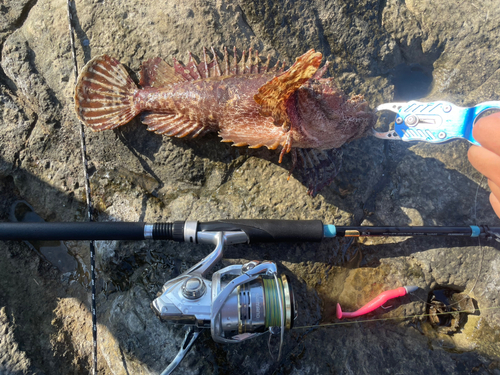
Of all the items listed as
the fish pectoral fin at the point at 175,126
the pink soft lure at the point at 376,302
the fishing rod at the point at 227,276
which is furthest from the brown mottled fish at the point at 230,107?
the pink soft lure at the point at 376,302

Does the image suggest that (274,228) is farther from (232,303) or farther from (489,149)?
(489,149)

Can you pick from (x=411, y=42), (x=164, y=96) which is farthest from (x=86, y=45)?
(x=411, y=42)

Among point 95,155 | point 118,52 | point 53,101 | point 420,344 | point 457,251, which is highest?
point 118,52

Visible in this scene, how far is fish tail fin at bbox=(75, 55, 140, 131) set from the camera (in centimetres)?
286

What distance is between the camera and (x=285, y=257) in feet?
9.61

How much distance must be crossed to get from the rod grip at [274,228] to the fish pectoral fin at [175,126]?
0.87 m

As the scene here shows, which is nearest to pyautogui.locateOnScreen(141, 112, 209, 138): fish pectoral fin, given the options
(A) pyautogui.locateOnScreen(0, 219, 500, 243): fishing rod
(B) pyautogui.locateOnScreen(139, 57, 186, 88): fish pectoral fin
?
(B) pyautogui.locateOnScreen(139, 57, 186, 88): fish pectoral fin

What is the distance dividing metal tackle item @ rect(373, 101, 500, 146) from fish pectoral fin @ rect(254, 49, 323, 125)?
3.50ft

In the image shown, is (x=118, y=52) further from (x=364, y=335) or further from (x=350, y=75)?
(x=364, y=335)

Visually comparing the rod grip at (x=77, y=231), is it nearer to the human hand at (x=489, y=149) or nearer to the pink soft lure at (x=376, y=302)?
the pink soft lure at (x=376, y=302)

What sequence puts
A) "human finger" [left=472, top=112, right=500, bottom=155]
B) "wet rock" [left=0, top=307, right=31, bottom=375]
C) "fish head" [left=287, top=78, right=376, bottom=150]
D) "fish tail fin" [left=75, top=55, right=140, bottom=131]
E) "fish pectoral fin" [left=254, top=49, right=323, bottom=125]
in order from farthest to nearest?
"fish tail fin" [left=75, top=55, right=140, bottom=131] < "wet rock" [left=0, top=307, right=31, bottom=375] < "fish head" [left=287, top=78, right=376, bottom=150] < "human finger" [left=472, top=112, right=500, bottom=155] < "fish pectoral fin" [left=254, top=49, right=323, bottom=125]

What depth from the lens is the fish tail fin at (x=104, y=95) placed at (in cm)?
286

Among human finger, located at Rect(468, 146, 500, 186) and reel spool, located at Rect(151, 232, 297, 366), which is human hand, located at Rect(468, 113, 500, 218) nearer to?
human finger, located at Rect(468, 146, 500, 186)

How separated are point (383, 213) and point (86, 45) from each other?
332cm
